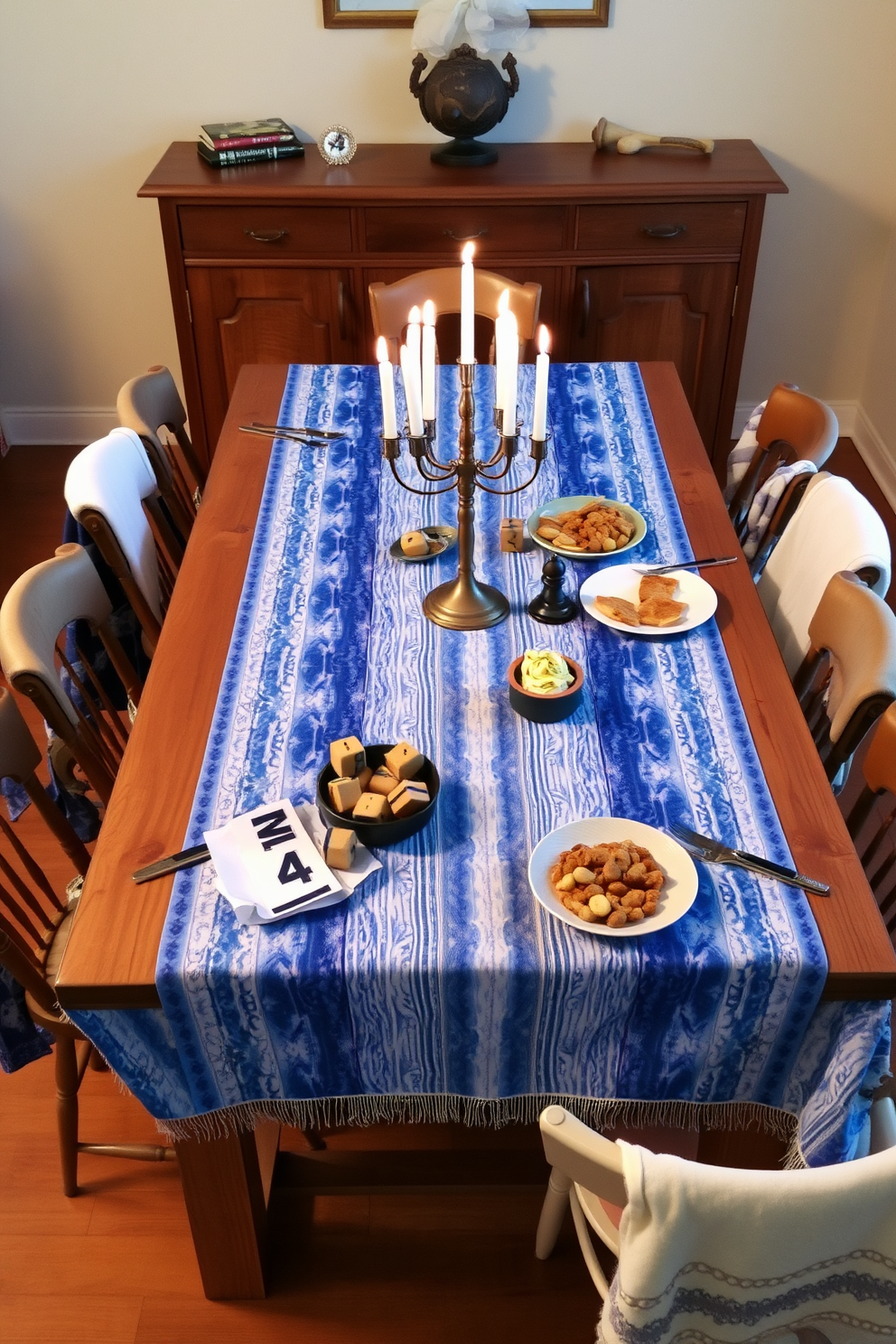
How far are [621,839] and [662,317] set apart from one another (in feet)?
7.48

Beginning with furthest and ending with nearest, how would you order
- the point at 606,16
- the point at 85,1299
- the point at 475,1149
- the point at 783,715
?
the point at 606,16 → the point at 475,1149 → the point at 85,1299 → the point at 783,715

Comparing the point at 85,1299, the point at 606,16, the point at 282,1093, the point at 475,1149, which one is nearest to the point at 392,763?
the point at 282,1093

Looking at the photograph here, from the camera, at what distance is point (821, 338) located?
3.74m

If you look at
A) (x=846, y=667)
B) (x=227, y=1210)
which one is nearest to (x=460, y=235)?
(x=846, y=667)

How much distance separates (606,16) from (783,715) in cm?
245

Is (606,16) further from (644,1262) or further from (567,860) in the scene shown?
(644,1262)

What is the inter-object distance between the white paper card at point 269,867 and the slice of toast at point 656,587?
67cm

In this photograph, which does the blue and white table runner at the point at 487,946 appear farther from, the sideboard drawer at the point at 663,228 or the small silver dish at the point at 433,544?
the sideboard drawer at the point at 663,228

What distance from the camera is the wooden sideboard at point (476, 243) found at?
3029 mm

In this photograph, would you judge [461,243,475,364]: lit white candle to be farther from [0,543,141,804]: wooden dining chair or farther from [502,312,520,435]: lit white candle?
[0,543,141,804]: wooden dining chair

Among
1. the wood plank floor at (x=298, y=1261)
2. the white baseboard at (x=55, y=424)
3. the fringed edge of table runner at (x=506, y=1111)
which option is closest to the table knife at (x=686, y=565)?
the fringed edge of table runner at (x=506, y=1111)

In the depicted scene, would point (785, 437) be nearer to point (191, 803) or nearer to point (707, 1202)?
point (191, 803)

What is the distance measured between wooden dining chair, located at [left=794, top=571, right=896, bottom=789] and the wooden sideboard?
5.73ft

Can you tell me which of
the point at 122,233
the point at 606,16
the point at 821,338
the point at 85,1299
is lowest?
the point at 85,1299
